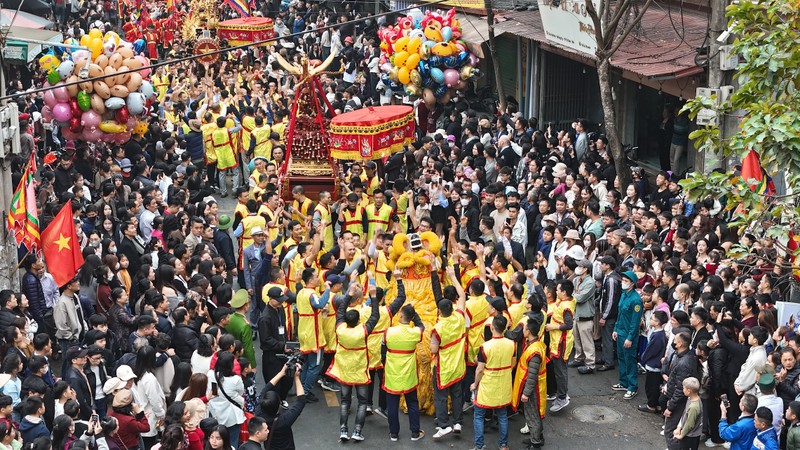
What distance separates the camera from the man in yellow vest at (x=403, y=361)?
35.2ft

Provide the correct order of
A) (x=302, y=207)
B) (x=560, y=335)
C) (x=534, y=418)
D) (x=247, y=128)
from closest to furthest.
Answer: (x=534, y=418), (x=560, y=335), (x=302, y=207), (x=247, y=128)

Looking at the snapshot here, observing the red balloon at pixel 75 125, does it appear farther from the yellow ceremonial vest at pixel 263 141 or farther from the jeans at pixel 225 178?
the jeans at pixel 225 178

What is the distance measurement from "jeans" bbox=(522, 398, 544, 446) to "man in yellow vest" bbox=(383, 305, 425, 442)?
1.07 meters

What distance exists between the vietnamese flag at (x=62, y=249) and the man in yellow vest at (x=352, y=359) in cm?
298

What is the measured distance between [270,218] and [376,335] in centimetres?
391

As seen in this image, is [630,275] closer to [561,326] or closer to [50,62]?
[561,326]

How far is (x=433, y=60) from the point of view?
20812mm

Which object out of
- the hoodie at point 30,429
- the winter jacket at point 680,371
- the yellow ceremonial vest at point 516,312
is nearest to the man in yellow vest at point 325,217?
the yellow ceremonial vest at point 516,312

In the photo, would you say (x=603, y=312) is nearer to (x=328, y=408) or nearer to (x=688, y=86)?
(x=328, y=408)

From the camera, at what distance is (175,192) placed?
15.7 m

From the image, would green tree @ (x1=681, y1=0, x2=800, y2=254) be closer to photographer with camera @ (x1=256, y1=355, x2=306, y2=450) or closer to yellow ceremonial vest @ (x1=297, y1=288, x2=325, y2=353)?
photographer with camera @ (x1=256, y1=355, x2=306, y2=450)

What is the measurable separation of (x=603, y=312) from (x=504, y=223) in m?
2.63

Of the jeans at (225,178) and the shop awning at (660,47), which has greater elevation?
the shop awning at (660,47)

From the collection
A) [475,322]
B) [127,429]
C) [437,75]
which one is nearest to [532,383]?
[475,322]
